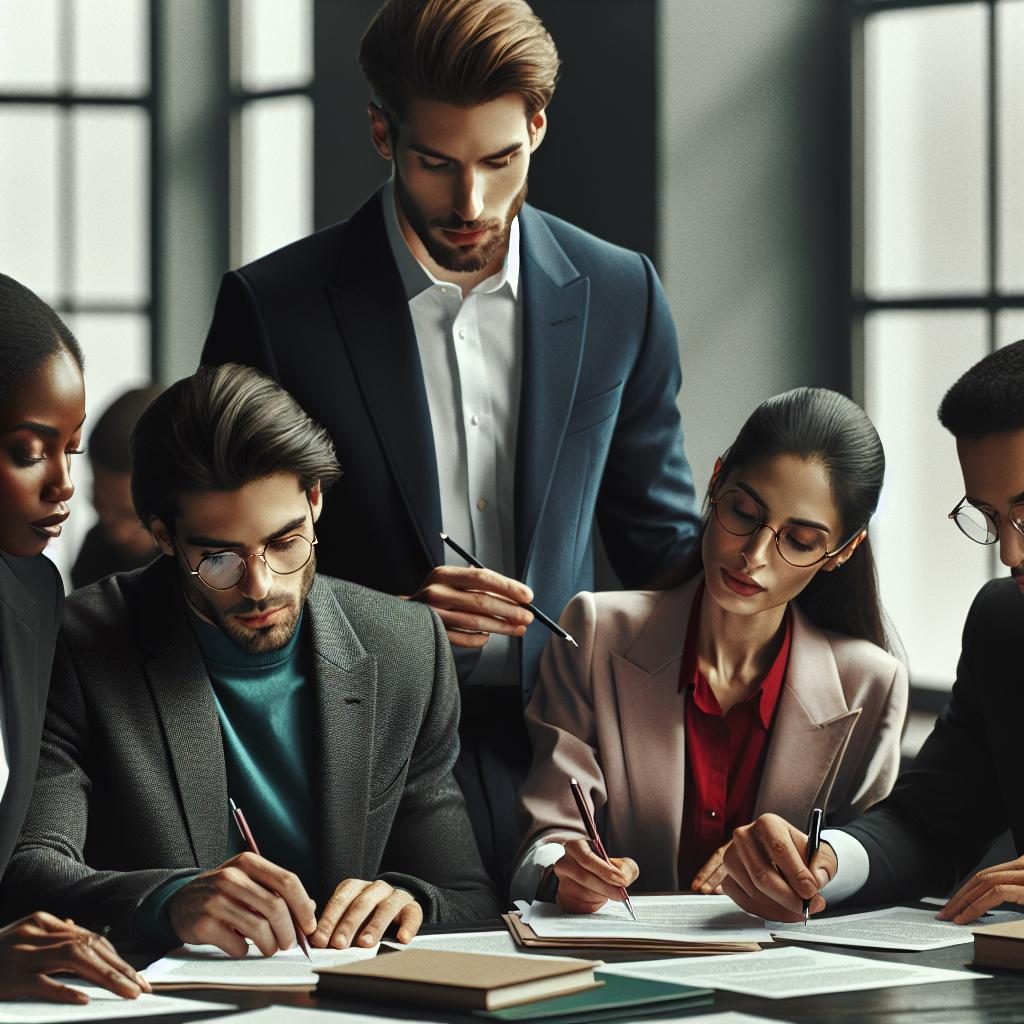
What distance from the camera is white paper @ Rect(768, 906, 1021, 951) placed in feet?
7.55

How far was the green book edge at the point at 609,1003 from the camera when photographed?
185 centimetres

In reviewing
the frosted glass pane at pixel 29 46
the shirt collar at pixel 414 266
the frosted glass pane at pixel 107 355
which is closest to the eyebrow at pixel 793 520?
the shirt collar at pixel 414 266

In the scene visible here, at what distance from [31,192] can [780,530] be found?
4653 mm

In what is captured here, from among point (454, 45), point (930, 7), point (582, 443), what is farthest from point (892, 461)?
point (454, 45)

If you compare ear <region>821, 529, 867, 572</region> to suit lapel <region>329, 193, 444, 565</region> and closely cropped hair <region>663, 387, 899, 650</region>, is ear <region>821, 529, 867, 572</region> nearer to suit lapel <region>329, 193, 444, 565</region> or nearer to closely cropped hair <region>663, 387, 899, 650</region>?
closely cropped hair <region>663, 387, 899, 650</region>

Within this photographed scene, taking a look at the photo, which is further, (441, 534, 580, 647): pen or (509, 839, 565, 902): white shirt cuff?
(441, 534, 580, 647): pen

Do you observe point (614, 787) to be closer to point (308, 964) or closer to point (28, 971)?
point (308, 964)

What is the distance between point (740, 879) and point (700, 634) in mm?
594

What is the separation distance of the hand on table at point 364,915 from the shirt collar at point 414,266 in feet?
3.62

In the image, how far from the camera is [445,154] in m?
2.82

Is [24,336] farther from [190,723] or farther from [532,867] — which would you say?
[532,867]

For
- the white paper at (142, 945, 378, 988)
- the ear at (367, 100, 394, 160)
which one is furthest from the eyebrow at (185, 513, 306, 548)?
the ear at (367, 100, 394, 160)

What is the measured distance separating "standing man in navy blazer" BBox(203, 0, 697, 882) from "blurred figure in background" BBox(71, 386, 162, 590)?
1.53m

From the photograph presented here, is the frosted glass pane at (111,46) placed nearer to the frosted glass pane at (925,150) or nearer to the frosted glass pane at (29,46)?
the frosted glass pane at (29,46)
